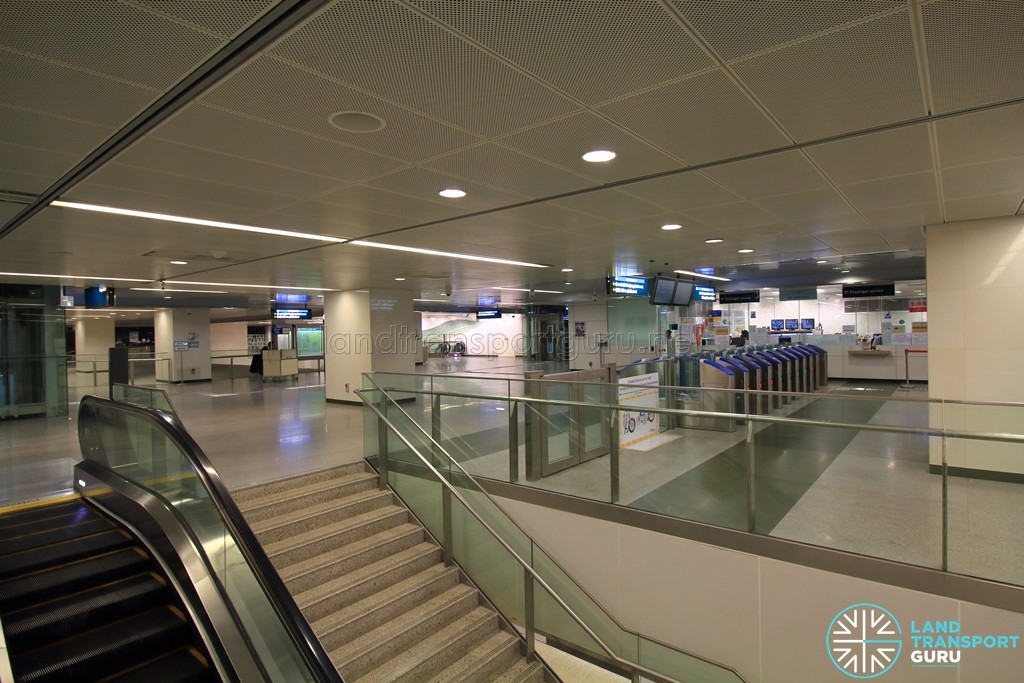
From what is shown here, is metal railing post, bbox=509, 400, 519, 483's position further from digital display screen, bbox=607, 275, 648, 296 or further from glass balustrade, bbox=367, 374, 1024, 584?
digital display screen, bbox=607, 275, 648, 296

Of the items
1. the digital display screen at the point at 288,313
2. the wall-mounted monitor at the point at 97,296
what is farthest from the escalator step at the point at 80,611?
the digital display screen at the point at 288,313

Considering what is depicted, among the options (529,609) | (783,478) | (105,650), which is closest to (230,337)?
(529,609)

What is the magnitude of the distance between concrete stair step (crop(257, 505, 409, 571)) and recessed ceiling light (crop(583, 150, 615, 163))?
13.8 ft

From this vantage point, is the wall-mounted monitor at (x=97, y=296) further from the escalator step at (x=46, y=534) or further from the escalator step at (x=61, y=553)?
the escalator step at (x=61, y=553)

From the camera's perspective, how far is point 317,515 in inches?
218

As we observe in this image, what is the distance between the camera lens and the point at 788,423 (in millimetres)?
4293

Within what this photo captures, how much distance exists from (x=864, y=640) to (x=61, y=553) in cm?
582

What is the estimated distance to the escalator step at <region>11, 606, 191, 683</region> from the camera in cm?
314

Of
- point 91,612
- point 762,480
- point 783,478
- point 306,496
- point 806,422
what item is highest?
point 806,422

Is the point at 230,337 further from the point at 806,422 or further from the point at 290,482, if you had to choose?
the point at 806,422

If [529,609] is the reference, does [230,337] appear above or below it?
above

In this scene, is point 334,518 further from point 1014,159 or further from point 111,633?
point 1014,159

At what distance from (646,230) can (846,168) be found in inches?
97.4

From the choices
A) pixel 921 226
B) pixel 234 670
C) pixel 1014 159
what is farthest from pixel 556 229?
pixel 234 670
